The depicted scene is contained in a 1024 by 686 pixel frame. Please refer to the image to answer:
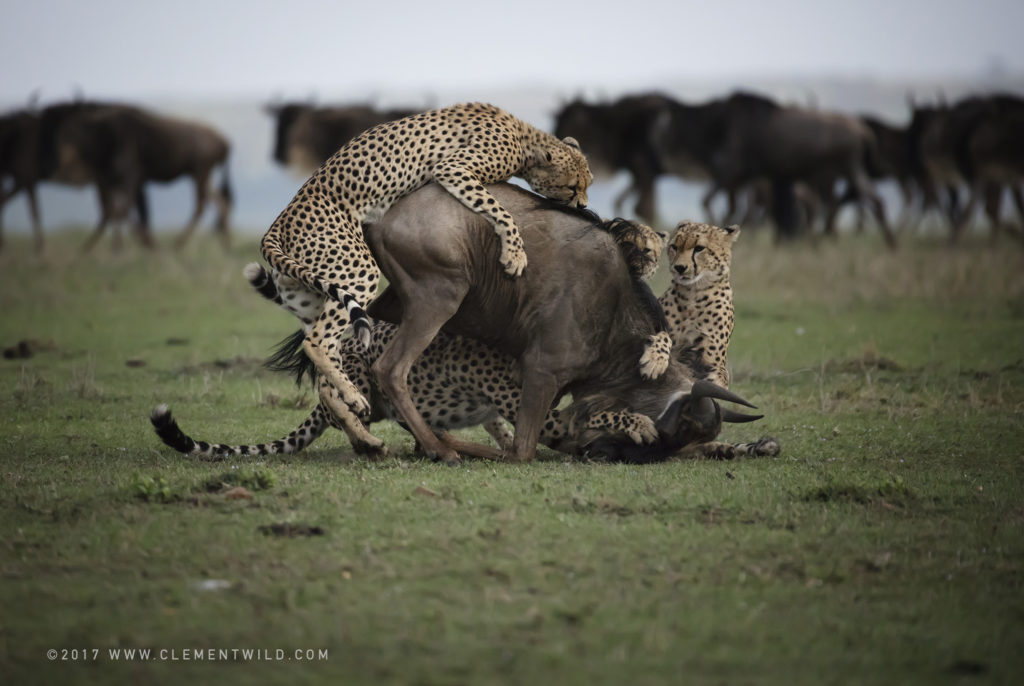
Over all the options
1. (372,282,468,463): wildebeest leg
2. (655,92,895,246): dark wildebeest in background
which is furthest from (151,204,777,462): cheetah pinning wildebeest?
(655,92,895,246): dark wildebeest in background

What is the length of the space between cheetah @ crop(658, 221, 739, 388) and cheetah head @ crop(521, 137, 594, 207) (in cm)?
63

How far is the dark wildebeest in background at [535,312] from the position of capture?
6.49 meters

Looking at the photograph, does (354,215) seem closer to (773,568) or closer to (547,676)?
(773,568)

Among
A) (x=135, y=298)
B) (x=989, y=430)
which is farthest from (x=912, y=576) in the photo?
(x=135, y=298)

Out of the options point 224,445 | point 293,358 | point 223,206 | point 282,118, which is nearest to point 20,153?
point 223,206

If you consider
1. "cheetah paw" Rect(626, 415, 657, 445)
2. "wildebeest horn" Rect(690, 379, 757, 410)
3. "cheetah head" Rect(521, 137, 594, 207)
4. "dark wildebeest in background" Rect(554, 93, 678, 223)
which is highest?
"cheetah head" Rect(521, 137, 594, 207)

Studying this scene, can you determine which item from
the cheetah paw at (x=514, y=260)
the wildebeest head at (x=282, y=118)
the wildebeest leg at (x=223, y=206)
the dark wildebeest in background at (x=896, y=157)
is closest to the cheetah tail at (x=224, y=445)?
the cheetah paw at (x=514, y=260)

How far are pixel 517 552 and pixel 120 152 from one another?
58.2 ft

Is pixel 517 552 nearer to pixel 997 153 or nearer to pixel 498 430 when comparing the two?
pixel 498 430

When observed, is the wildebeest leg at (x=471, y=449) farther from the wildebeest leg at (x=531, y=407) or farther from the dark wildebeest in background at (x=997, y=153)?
the dark wildebeest in background at (x=997, y=153)

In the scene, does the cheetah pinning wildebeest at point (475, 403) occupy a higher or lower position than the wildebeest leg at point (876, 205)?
higher

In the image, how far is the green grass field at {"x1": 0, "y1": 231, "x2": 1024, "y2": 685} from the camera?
12.3 feet

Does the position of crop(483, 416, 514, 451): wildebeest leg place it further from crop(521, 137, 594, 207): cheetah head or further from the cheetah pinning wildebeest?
crop(521, 137, 594, 207): cheetah head

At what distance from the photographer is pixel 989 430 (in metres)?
7.46
